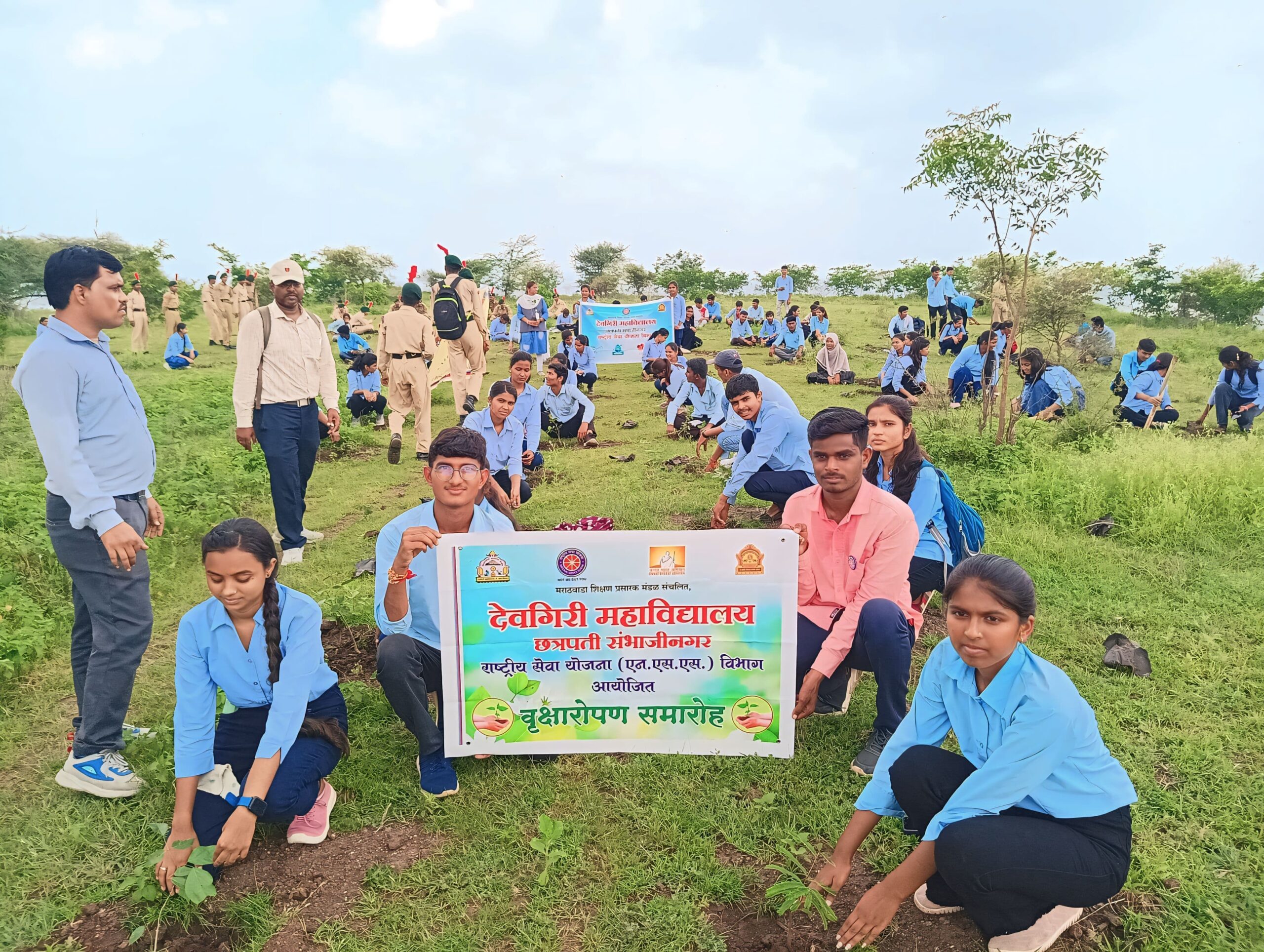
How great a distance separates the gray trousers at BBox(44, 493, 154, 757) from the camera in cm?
312

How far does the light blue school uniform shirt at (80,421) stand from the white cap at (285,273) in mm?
2581

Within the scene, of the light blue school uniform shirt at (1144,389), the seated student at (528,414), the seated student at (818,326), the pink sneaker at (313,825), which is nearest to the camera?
the pink sneaker at (313,825)

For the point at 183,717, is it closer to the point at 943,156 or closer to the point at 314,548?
the point at 314,548

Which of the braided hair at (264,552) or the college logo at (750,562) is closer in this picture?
the braided hair at (264,552)

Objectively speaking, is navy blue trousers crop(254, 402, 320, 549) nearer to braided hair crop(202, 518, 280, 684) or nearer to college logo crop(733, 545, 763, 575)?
braided hair crop(202, 518, 280, 684)

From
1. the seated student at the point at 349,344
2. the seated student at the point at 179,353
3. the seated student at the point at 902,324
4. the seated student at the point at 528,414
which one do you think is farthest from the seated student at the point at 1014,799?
the seated student at the point at 179,353

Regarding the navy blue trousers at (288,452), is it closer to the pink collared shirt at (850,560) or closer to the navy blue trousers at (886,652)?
the pink collared shirt at (850,560)

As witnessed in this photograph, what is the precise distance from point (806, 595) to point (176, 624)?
4068mm

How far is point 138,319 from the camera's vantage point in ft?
62.7

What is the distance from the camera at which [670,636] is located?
326cm

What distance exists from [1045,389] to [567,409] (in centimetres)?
660

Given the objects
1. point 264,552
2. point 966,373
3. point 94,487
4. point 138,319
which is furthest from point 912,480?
point 138,319

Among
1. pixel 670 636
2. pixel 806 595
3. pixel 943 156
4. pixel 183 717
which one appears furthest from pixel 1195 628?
pixel 943 156

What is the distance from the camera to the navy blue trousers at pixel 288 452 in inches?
224
